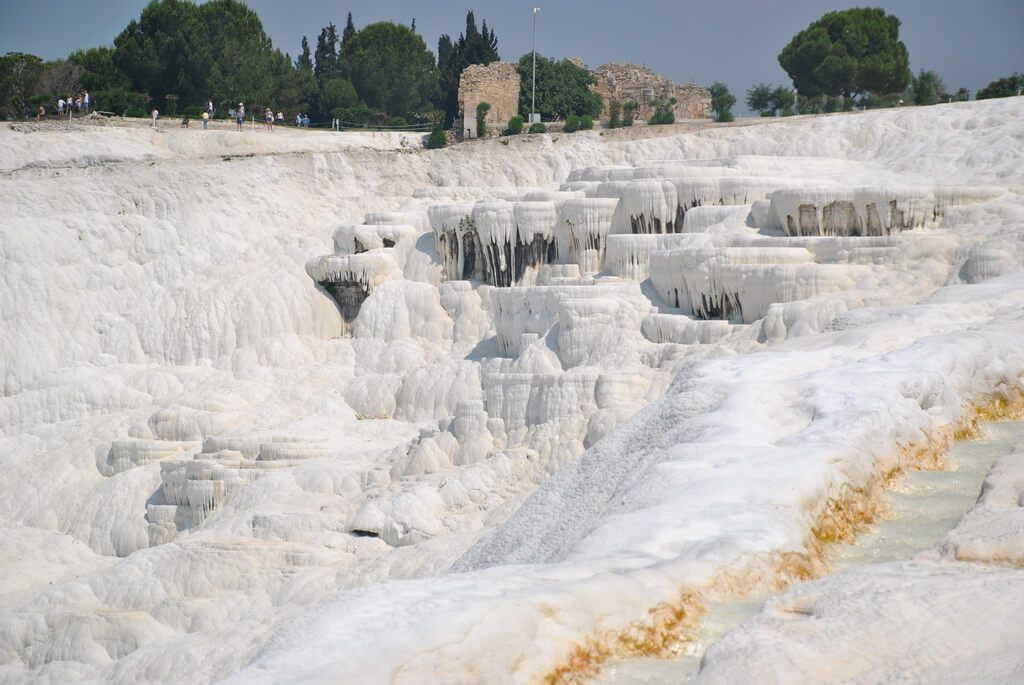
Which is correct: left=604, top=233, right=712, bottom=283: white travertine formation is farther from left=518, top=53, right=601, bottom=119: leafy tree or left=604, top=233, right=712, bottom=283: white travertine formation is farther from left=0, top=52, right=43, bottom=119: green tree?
left=0, top=52, right=43, bottom=119: green tree

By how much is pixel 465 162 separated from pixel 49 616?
19.3 meters

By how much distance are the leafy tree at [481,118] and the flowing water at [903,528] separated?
26674 mm

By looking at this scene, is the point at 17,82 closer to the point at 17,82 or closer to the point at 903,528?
the point at 17,82

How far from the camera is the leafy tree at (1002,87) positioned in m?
32.2

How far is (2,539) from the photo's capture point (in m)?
18.7

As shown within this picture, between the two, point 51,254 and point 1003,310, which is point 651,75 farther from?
point 1003,310

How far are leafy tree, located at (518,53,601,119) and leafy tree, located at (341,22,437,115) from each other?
13.9 meters

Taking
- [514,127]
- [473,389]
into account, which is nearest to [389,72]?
[514,127]

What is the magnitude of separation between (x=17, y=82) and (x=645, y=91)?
67.2 feet

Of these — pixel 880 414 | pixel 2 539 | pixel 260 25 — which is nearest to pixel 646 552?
pixel 880 414

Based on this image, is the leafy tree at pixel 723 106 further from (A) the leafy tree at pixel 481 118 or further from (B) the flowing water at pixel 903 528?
(B) the flowing water at pixel 903 528

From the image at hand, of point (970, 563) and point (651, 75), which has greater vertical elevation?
point (651, 75)

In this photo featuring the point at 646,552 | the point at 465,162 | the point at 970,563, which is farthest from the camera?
the point at 465,162

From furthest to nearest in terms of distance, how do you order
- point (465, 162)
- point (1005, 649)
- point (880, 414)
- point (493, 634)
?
point (465, 162)
point (880, 414)
point (493, 634)
point (1005, 649)
